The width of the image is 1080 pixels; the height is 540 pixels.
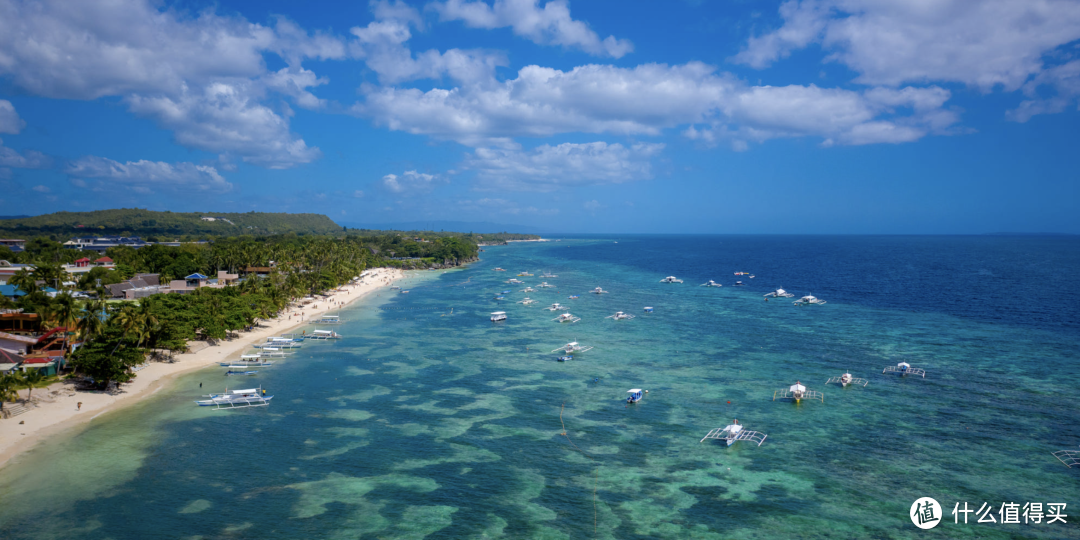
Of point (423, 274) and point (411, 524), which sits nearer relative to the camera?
point (411, 524)

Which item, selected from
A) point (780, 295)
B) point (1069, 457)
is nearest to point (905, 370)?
point (1069, 457)

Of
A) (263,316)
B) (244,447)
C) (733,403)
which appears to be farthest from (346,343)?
(733,403)

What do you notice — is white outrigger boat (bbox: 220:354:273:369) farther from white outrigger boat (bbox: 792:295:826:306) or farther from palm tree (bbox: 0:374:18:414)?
white outrigger boat (bbox: 792:295:826:306)

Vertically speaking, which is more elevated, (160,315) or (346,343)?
(160,315)

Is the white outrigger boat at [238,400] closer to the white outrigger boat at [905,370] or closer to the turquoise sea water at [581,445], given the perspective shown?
the turquoise sea water at [581,445]

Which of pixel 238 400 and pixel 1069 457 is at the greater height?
pixel 238 400

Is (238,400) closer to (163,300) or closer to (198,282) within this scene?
(163,300)

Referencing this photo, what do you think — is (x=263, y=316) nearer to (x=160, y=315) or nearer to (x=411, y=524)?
(x=160, y=315)

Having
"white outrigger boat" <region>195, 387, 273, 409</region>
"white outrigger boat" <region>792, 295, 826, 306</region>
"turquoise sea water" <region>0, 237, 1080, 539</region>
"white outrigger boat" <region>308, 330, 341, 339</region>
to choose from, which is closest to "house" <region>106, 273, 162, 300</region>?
"white outrigger boat" <region>308, 330, 341, 339</region>
